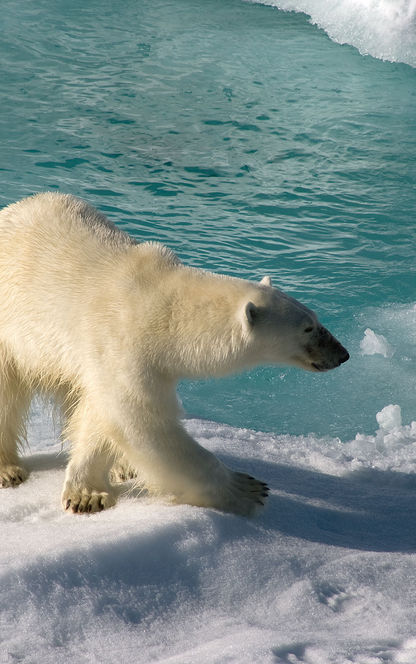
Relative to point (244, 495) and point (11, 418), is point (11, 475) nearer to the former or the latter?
point (11, 418)

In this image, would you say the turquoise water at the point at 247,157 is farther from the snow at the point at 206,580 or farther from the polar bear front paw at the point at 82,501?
the polar bear front paw at the point at 82,501

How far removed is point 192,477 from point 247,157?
6.10 m

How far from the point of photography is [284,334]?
316cm

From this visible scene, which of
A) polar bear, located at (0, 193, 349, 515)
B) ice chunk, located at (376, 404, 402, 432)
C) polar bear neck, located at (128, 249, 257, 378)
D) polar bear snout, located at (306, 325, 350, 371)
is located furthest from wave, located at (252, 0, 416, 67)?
polar bear neck, located at (128, 249, 257, 378)

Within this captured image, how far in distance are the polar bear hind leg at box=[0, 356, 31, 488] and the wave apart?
10.1 meters

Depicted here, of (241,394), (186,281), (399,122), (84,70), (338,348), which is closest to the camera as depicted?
(186,281)

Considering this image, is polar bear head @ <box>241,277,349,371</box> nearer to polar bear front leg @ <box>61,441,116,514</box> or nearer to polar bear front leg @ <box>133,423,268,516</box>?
polar bear front leg @ <box>133,423,268,516</box>

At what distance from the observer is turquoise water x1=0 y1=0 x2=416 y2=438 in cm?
572

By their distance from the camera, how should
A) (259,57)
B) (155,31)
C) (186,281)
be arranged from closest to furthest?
1. (186,281)
2. (259,57)
3. (155,31)

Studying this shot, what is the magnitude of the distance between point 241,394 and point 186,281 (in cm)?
240

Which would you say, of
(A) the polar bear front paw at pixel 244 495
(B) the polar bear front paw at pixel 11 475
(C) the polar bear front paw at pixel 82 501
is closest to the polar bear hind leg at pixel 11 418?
(B) the polar bear front paw at pixel 11 475

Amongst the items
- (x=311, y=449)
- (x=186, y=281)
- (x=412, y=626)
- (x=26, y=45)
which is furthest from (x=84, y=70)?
(x=412, y=626)

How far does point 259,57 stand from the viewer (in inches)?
462

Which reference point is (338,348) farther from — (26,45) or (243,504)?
(26,45)
